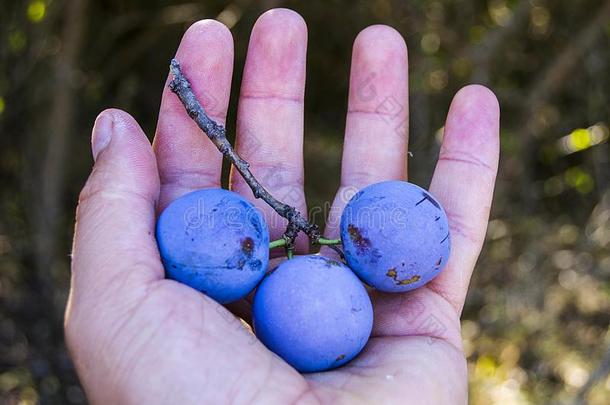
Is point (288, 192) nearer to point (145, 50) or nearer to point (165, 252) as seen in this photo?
point (165, 252)

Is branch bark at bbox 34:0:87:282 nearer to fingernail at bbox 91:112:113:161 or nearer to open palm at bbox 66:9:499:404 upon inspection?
open palm at bbox 66:9:499:404

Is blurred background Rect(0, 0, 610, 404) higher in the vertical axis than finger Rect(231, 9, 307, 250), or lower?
lower

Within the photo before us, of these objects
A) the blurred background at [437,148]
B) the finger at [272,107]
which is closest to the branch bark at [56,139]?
the blurred background at [437,148]

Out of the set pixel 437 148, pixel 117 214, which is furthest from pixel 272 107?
pixel 437 148

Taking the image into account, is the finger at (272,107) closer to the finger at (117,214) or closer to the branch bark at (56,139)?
the finger at (117,214)

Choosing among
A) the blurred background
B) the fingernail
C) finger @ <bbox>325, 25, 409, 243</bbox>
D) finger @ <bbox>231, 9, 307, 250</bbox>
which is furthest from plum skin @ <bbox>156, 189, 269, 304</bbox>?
the blurred background

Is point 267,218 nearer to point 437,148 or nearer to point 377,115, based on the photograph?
point 377,115
